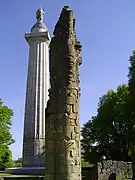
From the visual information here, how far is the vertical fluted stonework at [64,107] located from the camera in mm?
6527

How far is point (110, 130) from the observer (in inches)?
1079

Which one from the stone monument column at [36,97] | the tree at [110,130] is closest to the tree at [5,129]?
the stone monument column at [36,97]

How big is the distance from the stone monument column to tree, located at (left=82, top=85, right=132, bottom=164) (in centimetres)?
531

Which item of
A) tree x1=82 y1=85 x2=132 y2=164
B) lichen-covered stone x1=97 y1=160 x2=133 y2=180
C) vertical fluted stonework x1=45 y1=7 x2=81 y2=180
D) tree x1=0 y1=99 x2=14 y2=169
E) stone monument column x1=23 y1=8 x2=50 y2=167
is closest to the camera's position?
vertical fluted stonework x1=45 y1=7 x2=81 y2=180

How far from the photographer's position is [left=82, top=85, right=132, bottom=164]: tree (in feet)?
84.5

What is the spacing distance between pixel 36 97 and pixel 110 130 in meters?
9.24

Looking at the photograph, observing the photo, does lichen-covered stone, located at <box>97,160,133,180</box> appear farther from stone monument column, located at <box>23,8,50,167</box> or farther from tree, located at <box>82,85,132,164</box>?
stone monument column, located at <box>23,8,50,167</box>

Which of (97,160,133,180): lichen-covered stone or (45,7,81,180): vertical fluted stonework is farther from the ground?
(45,7,81,180): vertical fluted stonework

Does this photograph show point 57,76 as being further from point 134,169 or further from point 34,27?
point 34,27

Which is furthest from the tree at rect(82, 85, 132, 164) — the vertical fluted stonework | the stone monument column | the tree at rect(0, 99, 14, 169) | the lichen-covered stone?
the vertical fluted stonework

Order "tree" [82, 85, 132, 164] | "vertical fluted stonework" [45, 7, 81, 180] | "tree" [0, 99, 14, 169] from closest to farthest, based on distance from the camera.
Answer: "vertical fluted stonework" [45, 7, 81, 180]
"tree" [0, 99, 14, 169]
"tree" [82, 85, 132, 164]

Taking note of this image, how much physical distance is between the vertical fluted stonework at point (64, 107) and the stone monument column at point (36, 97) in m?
22.3

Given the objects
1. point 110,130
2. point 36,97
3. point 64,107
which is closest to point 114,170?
point 110,130

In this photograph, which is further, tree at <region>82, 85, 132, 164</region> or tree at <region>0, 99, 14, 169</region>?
tree at <region>82, 85, 132, 164</region>
